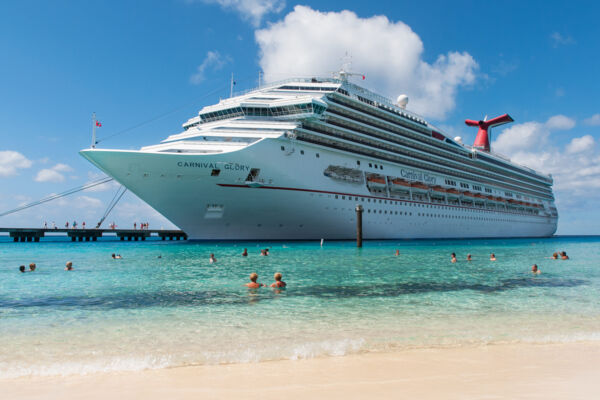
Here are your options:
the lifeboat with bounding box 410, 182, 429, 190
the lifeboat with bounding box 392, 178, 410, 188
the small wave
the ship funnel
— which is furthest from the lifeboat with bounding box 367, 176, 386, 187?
the ship funnel

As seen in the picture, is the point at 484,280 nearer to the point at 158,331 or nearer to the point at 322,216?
the point at 158,331

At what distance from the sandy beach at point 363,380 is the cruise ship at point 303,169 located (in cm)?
2234

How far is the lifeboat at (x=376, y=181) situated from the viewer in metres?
39.0

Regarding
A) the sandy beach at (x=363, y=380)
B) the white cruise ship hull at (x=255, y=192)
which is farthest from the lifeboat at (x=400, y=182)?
the sandy beach at (x=363, y=380)

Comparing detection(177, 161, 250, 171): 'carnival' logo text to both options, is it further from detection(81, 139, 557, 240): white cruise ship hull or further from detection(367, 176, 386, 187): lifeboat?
detection(367, 176, 386, 187): lifeboat

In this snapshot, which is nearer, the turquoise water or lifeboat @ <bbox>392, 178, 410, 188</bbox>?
the turquoise water

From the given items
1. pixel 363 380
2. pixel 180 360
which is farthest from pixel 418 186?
pixel 363 380

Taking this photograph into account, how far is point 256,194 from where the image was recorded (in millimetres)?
28312

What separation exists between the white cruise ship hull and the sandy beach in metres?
22.3

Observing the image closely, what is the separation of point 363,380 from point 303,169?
88.7 ft

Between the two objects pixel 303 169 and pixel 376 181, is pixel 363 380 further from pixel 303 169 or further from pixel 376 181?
pixel 376 181

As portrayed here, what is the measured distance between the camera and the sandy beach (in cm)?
401

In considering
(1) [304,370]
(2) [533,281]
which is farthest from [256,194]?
(1) [304,370]

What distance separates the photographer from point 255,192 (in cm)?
2822
